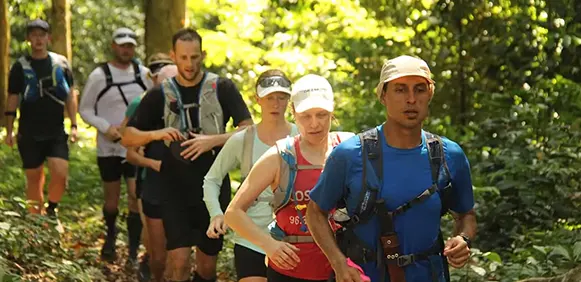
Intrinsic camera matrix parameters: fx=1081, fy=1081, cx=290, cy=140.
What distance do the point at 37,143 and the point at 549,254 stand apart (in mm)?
6651

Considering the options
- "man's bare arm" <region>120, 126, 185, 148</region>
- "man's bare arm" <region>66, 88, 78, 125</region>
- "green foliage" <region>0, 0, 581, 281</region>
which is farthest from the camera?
"man's bare arm" <region>66, 88, 78, 125</region>

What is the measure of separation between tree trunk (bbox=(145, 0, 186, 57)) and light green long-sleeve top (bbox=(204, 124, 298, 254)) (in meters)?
6.54

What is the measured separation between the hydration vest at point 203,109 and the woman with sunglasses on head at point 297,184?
2494mm

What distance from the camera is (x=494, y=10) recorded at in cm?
1492

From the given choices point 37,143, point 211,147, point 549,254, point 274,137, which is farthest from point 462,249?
point 37,143

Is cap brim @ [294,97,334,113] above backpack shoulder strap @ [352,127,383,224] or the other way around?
above

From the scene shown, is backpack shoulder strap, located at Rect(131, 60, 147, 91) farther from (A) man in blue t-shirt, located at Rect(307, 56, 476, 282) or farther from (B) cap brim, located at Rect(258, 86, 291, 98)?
(A) man in blue t-shirt, located at Rect(307, 56, 476, 282)

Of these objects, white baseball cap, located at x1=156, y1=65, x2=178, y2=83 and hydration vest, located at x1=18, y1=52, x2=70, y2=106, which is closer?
white baseball cap, located at x1=156, y1=65, x2=178, y2=83

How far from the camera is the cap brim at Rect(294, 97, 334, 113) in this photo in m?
5.93

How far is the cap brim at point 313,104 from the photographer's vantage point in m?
5.93

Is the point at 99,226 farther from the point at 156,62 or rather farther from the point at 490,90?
the point at 490,90

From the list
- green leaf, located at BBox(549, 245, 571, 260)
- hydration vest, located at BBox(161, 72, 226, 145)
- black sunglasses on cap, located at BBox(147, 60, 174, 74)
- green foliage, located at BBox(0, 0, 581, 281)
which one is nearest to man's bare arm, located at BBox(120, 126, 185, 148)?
hydration vest, located at BBox(161, 72, 226, 145)

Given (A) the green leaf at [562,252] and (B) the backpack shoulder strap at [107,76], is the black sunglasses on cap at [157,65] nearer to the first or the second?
(B) the backpack shoulder strap at [107,76]

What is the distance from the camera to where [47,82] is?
12109 millimetres
